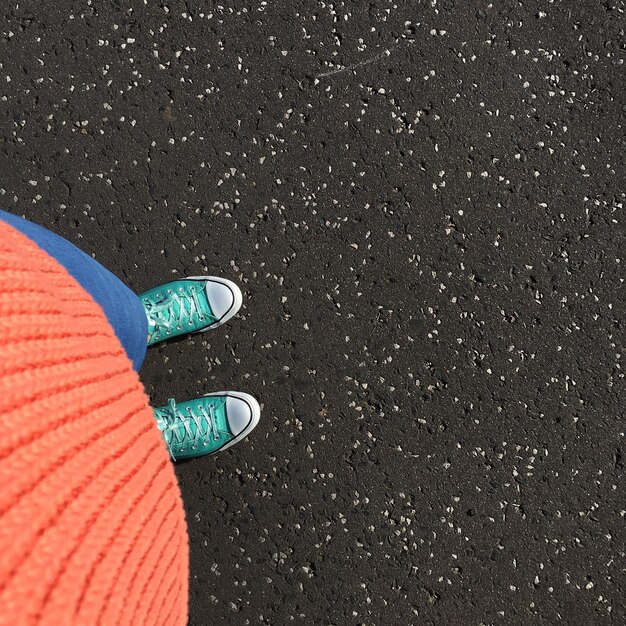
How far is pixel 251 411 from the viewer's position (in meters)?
2.01

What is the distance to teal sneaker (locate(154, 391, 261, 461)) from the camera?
200cm

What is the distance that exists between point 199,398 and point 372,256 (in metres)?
0.83

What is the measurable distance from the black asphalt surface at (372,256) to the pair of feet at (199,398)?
0.21 ft

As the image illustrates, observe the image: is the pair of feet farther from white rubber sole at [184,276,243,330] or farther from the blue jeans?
the blue jeans

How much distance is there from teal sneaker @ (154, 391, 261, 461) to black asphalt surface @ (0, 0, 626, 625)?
0.06 m

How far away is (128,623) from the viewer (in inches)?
33.5

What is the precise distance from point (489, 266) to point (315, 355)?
2.42ft

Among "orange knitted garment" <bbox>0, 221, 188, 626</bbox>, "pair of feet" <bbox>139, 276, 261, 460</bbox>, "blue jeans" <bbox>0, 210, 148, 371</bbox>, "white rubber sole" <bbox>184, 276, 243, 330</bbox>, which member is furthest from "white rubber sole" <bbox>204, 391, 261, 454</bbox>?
"orange knitted garment" <bbox>0, 221, 188, 626</bbox>

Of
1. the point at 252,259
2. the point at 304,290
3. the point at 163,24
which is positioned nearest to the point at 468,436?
the point at 304,290

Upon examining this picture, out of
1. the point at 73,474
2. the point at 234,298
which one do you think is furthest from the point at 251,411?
the point at 73,474

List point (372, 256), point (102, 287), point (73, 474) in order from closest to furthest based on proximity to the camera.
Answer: point (73, 474) < point (102, 287) < point (372, 256)

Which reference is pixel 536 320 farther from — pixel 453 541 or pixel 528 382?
pixel 453 541

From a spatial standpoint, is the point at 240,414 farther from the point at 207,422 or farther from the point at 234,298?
the point at 234,298

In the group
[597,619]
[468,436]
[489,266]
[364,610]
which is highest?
[489,266]
